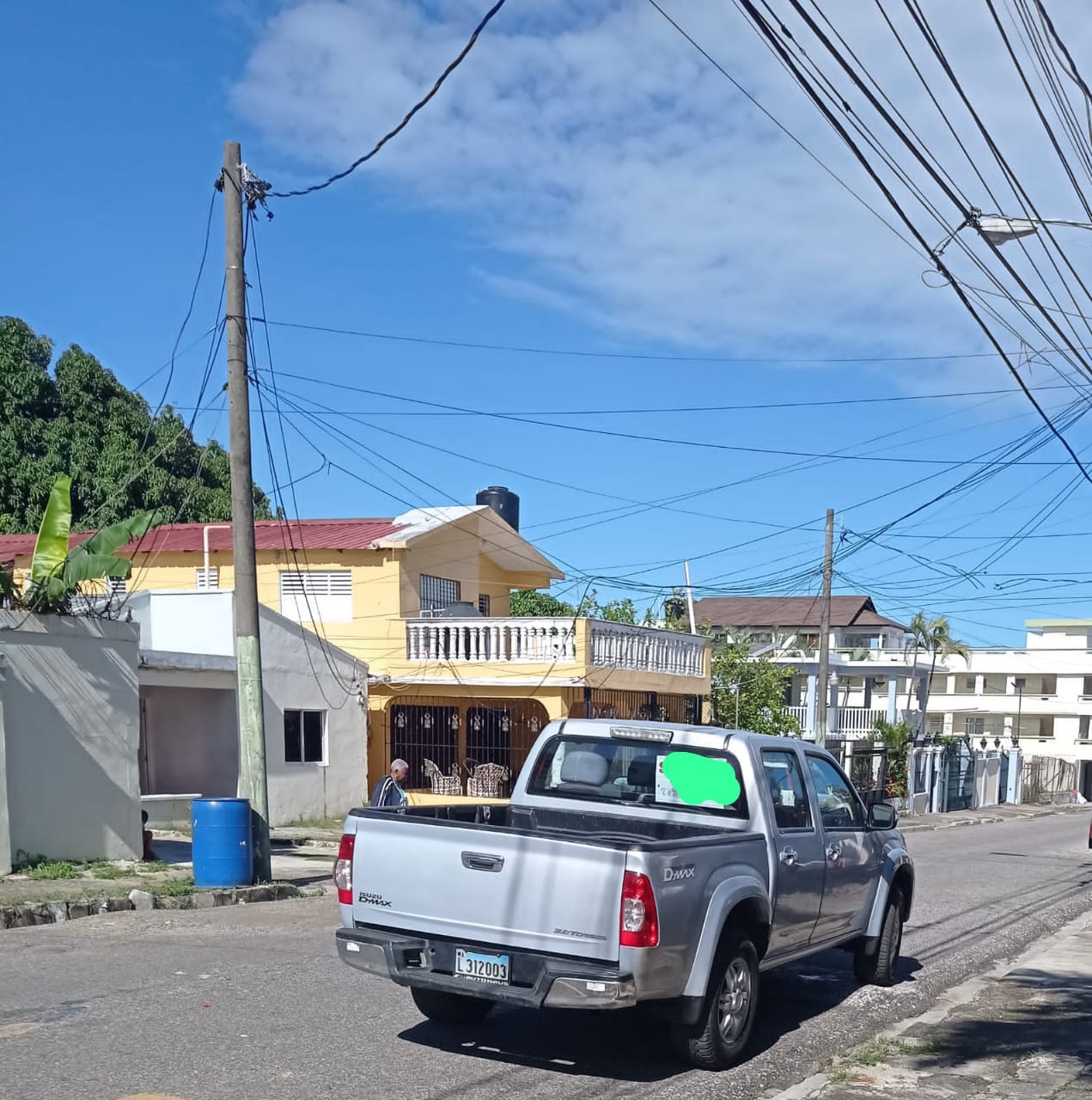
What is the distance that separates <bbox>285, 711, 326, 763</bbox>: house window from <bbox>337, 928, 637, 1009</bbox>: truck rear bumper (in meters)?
16.7

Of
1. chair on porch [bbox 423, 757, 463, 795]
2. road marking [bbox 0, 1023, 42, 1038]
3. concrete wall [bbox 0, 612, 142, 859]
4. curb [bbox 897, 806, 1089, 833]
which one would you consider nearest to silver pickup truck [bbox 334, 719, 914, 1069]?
road marking [bbox 0, 1023, 42, 1038]

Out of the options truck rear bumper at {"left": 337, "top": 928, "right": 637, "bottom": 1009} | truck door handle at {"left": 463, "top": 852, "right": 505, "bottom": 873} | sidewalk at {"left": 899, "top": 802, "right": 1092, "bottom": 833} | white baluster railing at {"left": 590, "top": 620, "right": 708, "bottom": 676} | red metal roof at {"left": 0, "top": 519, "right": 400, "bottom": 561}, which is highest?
red metal roof at {"left": 0, "top": 519, "right": 400, "bottom": 561}

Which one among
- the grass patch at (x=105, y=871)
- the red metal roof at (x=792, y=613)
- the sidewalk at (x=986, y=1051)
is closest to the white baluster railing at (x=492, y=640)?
the grass patch at (x=105, y=871)

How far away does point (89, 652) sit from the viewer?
15.3 metres

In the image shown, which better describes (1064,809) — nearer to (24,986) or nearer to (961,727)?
(961,727)

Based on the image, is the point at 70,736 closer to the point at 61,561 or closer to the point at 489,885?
the point at 61,561

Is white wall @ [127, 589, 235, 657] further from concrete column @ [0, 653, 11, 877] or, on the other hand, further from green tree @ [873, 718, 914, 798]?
green tree @ [873, 718, 914, 798]

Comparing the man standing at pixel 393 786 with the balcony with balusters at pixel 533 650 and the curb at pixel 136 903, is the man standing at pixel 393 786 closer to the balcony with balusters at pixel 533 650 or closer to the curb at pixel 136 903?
the curb at pixel 136 903

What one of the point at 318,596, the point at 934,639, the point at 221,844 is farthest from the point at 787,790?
the point at 934,639

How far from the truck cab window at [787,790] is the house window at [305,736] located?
629 inches

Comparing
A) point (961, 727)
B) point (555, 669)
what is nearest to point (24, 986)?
point (555, 669)

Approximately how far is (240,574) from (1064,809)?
146 feet

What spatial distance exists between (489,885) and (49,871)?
8959 millimetres

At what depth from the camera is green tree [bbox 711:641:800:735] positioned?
33094mm
